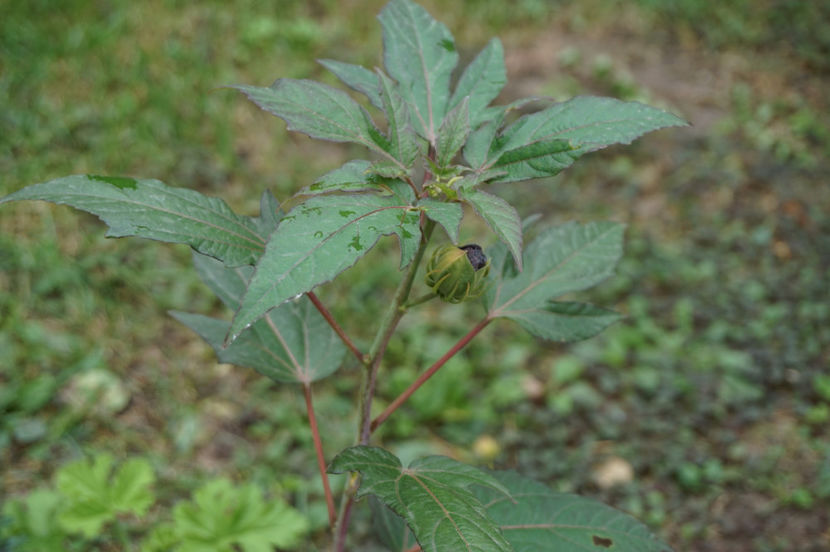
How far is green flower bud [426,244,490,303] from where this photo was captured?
0.93 meters

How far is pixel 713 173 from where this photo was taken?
351cm

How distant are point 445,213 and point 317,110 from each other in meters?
0.24

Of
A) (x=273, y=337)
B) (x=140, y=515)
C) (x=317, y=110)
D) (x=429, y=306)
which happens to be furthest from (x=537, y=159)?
(x=429, y=306)

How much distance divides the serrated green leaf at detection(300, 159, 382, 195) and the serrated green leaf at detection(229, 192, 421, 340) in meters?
0.02

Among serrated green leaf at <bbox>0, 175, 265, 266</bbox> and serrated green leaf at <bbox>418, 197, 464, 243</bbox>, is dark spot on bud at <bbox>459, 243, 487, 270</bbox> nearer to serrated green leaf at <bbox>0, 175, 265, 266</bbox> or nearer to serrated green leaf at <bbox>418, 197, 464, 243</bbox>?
serrated green leaf at <bbox>418, 197, 464, 243</bbox>

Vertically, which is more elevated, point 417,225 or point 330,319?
point 417,225

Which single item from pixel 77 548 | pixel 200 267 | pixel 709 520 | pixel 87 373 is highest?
pixel 200 267

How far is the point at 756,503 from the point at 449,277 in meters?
1.78

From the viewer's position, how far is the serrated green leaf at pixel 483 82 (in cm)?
106

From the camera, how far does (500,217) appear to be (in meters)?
0.83

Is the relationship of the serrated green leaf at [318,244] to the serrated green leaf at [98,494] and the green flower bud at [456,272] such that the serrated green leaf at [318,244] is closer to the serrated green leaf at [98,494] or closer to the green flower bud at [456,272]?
the green flower bud at [456,272]

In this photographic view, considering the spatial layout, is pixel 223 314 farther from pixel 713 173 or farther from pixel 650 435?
pixel 713 173

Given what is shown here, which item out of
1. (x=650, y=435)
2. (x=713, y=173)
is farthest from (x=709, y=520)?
(x=713, y=173)

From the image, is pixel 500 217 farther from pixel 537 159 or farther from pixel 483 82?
pixel 483 82
